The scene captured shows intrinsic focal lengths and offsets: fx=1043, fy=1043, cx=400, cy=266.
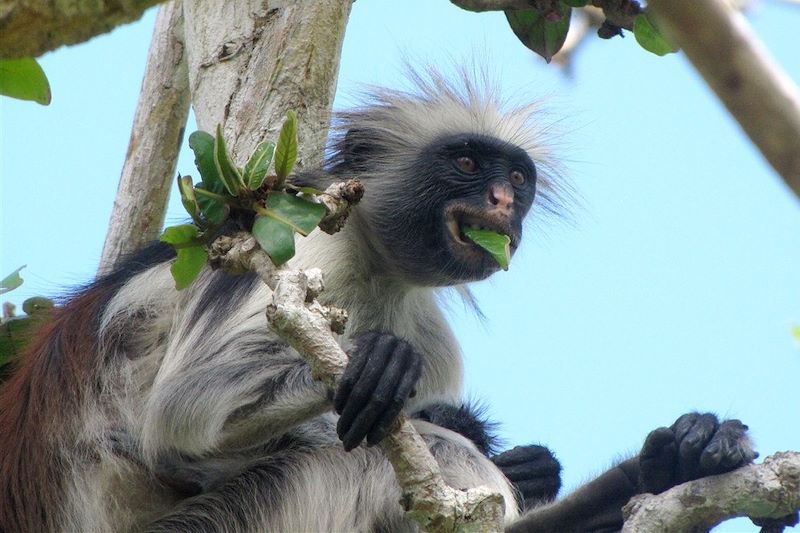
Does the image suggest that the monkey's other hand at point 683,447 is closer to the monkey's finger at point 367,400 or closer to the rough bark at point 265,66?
the monkey's finger at point 367,400

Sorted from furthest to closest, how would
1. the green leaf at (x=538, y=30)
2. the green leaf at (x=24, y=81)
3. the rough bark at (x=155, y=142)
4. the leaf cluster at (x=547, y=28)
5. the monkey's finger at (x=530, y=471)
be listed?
1. the rough bark at (x=155, y=142)
2. the green leaf at (x=538, y=30)
3. the leaf cluster at (x=547, y=28)
4. the monkey's finger at (x=530, y=471)
5. the green leaf at (x=24, y=81)

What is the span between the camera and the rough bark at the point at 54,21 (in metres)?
2.43

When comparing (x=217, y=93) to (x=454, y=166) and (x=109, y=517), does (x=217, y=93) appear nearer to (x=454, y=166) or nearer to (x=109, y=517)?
(x=454, y=166)

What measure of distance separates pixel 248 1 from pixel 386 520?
10.7ft

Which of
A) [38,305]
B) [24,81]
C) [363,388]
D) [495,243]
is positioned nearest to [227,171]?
[24,81]

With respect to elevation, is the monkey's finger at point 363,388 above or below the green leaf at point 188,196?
below

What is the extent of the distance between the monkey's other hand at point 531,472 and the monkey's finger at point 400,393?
1890 mm

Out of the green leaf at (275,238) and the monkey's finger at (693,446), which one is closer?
the green leaf at (275,238)

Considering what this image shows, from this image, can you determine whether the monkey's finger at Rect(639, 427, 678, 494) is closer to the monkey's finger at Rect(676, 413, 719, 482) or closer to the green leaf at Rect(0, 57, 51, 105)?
the monkey's finger at Rect(676, 413, 719, 482)

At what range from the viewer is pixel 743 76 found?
1.38 metres

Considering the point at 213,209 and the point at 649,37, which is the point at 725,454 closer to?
the point at 213,209

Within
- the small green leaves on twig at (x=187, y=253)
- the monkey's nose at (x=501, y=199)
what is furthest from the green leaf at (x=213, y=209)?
the monkey's nose at (x=501, y=199)

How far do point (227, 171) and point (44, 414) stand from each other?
2.02 m

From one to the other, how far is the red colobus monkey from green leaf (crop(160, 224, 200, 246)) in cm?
83
